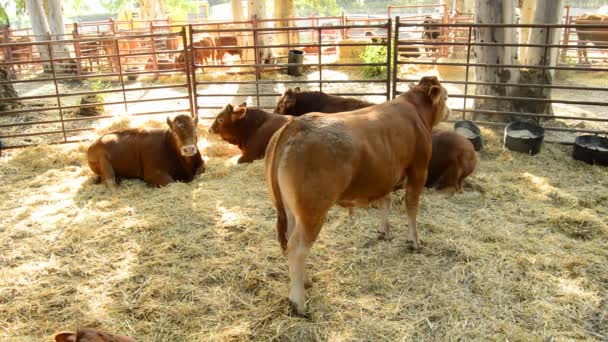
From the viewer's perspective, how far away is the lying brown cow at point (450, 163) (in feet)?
18.4

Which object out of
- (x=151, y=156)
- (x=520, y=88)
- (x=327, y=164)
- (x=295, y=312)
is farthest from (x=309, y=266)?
(x=520, y=88)

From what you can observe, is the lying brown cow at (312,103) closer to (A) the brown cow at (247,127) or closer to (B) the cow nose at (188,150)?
(A) the brown cow at (247,127)

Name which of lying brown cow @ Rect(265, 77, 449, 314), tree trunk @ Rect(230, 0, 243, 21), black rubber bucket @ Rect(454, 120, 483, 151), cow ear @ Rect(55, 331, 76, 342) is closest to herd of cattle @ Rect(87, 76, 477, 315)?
lying brown cow @ Rect(265, 77, 449, 314)

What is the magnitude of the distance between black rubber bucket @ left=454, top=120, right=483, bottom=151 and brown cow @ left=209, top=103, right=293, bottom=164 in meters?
2.58

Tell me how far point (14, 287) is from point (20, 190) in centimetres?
274

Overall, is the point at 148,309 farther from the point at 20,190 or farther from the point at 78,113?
the point at 78,113

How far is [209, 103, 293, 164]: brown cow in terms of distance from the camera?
6.96 meters

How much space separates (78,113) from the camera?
10.2 metres

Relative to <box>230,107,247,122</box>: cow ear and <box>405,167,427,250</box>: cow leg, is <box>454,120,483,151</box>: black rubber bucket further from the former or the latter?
<box>230,107,247,122</box>: cow ear

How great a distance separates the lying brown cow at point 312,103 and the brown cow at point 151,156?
1686 mm

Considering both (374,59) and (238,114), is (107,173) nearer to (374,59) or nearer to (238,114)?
(238,114)

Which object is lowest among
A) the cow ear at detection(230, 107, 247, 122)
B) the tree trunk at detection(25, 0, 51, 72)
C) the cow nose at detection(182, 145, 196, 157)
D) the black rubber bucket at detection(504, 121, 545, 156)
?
the black rubber bucket at detection(504, 121, 545, 156)

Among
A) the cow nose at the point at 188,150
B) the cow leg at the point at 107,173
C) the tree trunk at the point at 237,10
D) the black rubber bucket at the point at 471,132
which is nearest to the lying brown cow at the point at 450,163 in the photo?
the black rubber bucket at the point at 471,132

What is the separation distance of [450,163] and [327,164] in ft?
9.55
